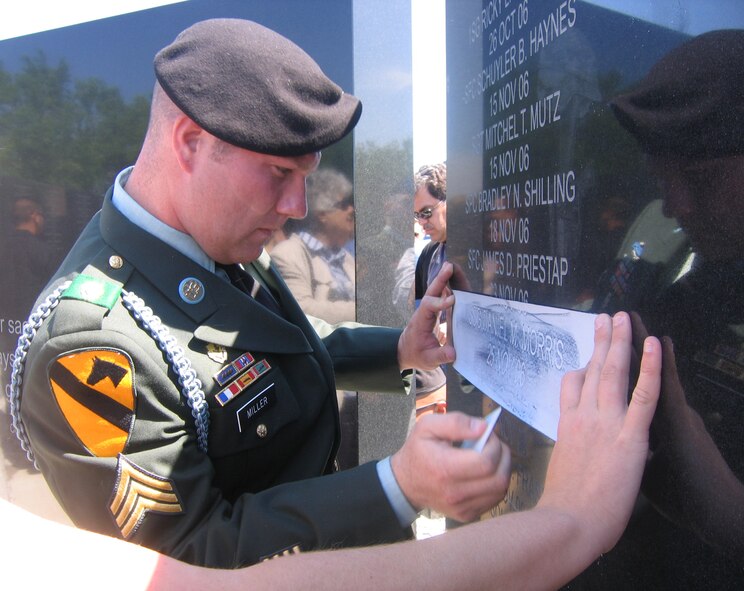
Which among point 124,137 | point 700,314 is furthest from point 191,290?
point 124,137

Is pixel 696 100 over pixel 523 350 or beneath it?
over

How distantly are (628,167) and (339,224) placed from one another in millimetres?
2425

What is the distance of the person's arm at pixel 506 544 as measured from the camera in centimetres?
85

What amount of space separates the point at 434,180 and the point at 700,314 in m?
3.42

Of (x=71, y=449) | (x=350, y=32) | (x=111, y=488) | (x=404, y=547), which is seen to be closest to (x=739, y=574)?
(x=404, y=547)

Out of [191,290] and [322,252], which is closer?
[191,290]

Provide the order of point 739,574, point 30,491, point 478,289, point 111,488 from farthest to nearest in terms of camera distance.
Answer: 1. point 30,491
2. point 478,289
3. point 111,488
4. point 739,574

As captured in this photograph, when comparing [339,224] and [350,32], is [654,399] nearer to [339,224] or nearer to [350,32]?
[339,224]

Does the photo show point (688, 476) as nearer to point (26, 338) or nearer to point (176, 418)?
point (176, 418)

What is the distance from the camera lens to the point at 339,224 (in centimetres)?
351

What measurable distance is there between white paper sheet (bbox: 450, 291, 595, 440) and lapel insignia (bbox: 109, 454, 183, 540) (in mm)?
792

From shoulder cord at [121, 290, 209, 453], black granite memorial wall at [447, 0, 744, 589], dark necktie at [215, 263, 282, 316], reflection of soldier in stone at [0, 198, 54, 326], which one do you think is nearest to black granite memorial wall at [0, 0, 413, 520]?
reflection of soldier in stone at [0, 198, 54, 326]

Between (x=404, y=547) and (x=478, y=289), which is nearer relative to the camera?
(x=404, y=547)

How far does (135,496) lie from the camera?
127cm
